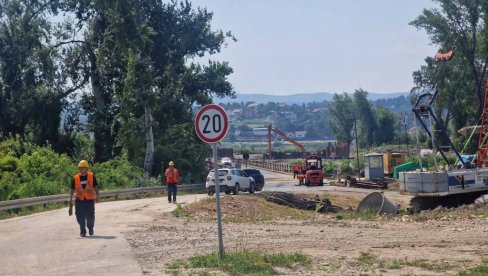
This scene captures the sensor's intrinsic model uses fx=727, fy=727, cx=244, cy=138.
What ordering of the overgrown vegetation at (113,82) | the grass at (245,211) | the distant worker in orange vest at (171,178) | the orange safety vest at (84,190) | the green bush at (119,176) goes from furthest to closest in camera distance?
the overgrown vegetation at (113,82)
the green bush at (119,176)
the distant worker in orange vest at (171,178)
the grass at (245,211)
the orange safety vest at (84,190)

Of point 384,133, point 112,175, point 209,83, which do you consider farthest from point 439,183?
point 384,133

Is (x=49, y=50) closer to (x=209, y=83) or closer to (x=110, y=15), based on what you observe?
(x=110, y=15)

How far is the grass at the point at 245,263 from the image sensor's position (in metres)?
12.8

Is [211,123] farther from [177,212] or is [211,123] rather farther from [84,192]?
[177,212]

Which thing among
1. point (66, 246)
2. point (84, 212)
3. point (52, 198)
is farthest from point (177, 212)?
point (66, 246)

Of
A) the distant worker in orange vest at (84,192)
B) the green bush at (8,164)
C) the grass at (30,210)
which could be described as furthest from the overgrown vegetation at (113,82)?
the distant worker in orange vest at (84,192)

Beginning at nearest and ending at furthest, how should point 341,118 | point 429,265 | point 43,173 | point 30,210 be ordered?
point 429,265
point 30,210
point 43,173
point 341,118

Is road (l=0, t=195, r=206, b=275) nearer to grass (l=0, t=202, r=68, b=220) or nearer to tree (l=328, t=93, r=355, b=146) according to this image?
grass (l=0, t=202, r=68, b=220)

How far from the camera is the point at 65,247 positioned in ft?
55.2

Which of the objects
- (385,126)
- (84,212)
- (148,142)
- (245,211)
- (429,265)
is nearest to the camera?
(429,265)

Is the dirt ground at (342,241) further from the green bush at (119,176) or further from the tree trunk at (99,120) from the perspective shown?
the tree trunk at (99,120)

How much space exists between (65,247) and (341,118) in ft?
498

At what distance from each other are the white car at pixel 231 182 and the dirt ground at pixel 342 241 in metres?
16.6

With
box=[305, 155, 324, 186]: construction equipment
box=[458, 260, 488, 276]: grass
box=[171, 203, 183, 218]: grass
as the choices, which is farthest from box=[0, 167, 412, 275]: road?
box=[305, 155, 324, 186]: construction equipment
